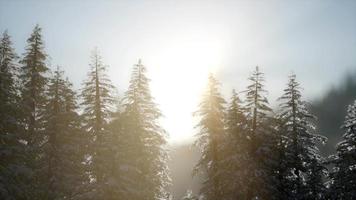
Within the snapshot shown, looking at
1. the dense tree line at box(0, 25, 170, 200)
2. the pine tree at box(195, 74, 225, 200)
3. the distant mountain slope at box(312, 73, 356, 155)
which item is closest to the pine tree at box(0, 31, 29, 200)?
the dense tree line at box(0, 25, 170, 200)

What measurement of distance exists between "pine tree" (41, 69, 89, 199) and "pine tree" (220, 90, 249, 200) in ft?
37.5

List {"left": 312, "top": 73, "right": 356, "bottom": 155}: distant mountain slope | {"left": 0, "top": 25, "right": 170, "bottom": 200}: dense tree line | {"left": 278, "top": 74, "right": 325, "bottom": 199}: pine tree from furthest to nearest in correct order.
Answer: {"left": 312, "top": 73, "right": 356, "bottom": 155}: distant mountain slope
{"left": 278, "top": 74, "right": 325, "bottom": 199}: pine tree
{"left": 0, "top": 25, "right": 170, "bottom": 200}: dense tree line

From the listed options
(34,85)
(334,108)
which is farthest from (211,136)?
(334,108)

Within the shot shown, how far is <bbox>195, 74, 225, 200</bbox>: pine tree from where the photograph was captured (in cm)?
3807

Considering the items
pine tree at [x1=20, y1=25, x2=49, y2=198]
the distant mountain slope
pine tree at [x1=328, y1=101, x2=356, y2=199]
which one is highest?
the distant mountain slope

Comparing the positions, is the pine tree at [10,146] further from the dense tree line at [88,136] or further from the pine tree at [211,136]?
the pine tree at [211,136]

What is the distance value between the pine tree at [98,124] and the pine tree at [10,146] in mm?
6455

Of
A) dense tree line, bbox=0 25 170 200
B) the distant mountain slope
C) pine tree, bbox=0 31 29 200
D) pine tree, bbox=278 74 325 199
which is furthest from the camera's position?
the distant mountain slope

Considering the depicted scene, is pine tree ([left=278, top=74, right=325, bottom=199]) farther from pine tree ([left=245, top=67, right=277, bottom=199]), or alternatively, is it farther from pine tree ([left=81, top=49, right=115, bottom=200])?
pine tree ([left=81, top=49, right=115, bottom=200])

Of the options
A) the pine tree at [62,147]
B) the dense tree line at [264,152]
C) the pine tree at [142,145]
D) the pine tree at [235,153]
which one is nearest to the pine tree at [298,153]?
the dense tree line at [264,152]

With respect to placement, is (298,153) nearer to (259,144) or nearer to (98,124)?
(259,144)

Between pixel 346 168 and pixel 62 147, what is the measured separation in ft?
74.1

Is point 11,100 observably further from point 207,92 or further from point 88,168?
point 207,92

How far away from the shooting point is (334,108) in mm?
167375
